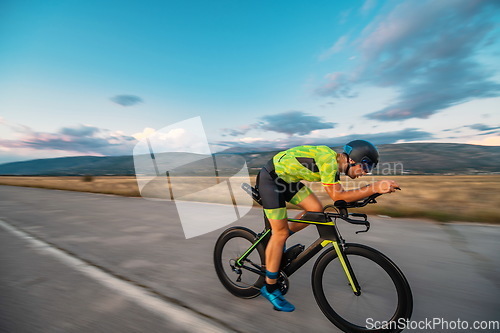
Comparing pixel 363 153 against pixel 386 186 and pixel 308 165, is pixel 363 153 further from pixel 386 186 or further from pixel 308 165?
pixel 308 165

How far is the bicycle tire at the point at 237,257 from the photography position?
2957 mm

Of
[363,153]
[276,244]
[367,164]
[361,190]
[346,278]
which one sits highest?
[363,153]

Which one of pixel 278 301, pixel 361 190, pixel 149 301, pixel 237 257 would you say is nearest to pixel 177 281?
pixel 149 301

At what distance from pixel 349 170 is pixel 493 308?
207 cm

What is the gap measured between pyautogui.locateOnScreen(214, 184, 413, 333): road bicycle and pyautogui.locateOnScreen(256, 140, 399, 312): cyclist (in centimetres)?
11

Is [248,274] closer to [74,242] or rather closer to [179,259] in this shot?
[179,259]

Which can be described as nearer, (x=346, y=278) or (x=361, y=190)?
(x=361, y=190)

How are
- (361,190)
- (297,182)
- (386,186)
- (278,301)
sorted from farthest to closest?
(297,182)
(278,301)
(361,190)
(386,186)

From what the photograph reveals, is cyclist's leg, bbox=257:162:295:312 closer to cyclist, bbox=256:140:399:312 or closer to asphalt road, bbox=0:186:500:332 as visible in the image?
cyclist, bbox=256:140:399:312

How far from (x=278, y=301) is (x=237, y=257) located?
0.78 m

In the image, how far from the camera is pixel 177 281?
3375 mm

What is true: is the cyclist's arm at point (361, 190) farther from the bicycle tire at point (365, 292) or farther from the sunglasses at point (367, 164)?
the bicycle tire at point (365, 292)

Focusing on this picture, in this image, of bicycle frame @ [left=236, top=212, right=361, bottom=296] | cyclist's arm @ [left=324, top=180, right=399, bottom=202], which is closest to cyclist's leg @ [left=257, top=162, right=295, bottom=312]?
bicycle frame @ [left=236, top=212, right=361, bottom=296]

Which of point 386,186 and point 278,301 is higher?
point 386,186
